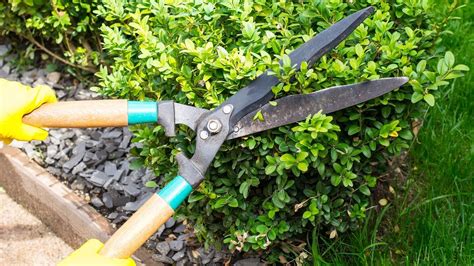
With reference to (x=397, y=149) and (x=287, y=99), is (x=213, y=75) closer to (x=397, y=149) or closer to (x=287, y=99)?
(x=287, y=99)

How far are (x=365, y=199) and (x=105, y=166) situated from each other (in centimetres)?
131

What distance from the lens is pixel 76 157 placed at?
138 inches

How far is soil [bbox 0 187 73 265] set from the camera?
10.9ft

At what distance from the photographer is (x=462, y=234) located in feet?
9.34

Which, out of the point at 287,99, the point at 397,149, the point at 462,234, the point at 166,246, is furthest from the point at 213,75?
the point at 462,234

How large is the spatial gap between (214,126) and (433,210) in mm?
1201

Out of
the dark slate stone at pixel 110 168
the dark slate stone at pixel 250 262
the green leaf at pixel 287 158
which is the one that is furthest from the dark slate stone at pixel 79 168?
the green leaf at pixel 287 158

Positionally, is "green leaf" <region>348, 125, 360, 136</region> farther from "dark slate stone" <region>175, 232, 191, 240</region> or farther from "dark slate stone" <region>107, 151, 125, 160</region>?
"dark slate stone" <region>107, 151, 125, 160</region>

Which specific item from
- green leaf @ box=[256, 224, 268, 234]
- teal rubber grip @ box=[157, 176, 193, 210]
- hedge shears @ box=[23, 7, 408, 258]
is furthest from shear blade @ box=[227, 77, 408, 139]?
green leaf @ box=[256, 224, 268, 234]

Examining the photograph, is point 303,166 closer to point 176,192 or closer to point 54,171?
point 176,192

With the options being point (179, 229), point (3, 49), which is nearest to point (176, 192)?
point (179, 229)

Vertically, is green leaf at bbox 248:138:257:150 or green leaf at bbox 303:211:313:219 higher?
green leaf at bbox 248:138:257:150

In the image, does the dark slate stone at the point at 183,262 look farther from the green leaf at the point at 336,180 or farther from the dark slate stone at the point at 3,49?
the dark slate stone at the point at 3,49

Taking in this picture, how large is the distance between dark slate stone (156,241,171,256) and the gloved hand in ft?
2.86
